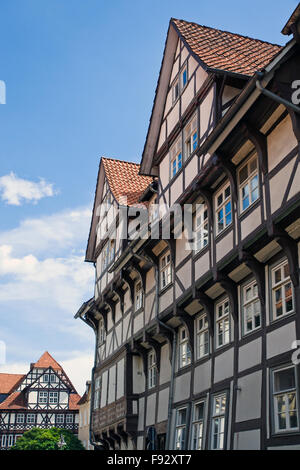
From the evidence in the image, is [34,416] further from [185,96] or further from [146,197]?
[185,96]

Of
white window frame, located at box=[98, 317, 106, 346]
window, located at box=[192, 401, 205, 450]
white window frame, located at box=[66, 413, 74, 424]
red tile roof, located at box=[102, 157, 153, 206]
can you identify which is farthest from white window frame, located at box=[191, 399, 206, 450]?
white window frame, located at box=[66, 413, 74, 424]

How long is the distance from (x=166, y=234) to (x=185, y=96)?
163 inches

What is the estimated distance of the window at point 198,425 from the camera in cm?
1559

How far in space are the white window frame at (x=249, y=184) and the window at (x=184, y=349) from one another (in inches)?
204

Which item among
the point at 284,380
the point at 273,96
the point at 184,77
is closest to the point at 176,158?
the point at 184,77

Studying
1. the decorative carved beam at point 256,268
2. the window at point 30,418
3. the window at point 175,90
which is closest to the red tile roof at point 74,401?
the window at point 30,418

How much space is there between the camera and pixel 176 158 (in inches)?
750

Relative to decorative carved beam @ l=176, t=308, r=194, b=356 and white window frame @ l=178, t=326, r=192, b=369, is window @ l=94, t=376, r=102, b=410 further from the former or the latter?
decorative carved beam @ l=176, t=308, r=194, b=356

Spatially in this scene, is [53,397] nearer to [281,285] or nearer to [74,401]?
[74,401]

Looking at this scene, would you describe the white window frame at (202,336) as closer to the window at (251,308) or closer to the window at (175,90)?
the window at (251,308)

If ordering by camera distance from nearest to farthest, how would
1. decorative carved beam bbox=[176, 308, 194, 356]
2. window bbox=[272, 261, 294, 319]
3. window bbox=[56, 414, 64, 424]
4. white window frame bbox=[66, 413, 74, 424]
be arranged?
window bbox=[272, 261, 294, 319] < decorative carved beam bbox=[176, 308, 194, 356] < window bbox=[56, 414, 64, 424] < white window frame bbox=[66, 413, 74, 424]

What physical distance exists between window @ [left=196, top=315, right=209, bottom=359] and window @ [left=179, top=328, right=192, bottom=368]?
2.15ft

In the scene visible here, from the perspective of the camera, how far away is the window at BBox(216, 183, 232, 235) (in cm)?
1483
